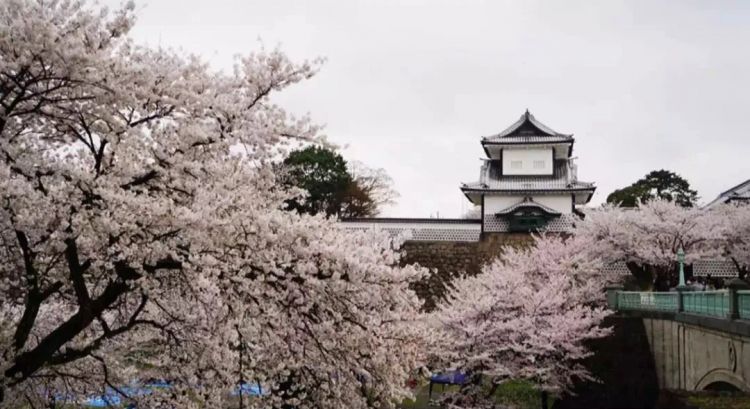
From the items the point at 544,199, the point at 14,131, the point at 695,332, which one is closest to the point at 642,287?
the point at 544,199

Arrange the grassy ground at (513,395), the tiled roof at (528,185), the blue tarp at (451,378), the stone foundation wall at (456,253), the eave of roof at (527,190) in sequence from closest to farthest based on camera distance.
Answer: the blue tarp at (451,378), the grassy ground at (513,395), the stone foundation wall at (456,253), the eave of roof at (527,190), the tiled roof at (528,185)

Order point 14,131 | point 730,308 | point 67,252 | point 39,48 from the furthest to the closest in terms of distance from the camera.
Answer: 1. point 730,308
2. point 14,131
3. point 67,252
4. point 39,48

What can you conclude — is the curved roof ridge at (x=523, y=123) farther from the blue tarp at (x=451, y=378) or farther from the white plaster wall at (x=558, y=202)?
the blue tarp at (x=451, y=378)

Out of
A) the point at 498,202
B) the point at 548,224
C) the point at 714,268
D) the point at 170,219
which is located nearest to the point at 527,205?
the point at 548,224

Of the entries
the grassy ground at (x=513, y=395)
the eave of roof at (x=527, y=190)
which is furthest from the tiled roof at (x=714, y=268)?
the grassy ground at (x=513, y=395)

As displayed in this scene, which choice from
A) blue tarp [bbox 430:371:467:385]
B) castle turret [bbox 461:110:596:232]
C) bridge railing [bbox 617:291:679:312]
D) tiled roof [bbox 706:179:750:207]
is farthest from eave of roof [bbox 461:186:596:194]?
blue tarp [bbox 430:371:467:385]

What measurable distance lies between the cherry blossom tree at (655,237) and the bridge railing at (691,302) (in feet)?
5.39

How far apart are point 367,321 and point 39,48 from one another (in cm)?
284

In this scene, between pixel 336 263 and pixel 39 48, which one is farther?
pixel 336 263

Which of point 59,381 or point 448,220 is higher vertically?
point 448,220

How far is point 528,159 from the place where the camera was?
3102 centimetres

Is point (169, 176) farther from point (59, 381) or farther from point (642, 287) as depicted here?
point (642, 287)

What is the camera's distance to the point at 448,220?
28250mm

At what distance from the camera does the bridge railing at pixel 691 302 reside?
9.59 meters
